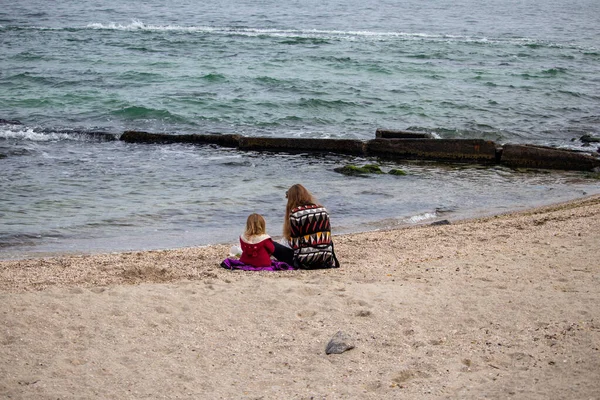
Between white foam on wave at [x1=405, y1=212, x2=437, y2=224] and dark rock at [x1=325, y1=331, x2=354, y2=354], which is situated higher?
dark rock at [x1=325, y1=331, x2=354, y2=354]

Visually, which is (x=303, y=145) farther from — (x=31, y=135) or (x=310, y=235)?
(x=310, y=235)

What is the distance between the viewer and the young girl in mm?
8555

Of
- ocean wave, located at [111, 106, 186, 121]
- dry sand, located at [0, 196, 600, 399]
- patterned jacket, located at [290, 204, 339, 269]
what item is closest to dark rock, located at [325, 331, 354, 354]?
dry sand, located at [0, 196, 600, 399]

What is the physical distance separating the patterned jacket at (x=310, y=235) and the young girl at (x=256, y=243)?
1.08 feet

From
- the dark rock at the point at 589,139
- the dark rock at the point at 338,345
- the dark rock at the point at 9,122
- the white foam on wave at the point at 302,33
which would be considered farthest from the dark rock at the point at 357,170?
the white foam on wave at the point at 302,33

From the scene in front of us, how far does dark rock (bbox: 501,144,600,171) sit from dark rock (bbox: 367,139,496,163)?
382 mm

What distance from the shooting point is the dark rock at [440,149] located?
54.3 feet

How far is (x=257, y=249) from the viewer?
337 inches

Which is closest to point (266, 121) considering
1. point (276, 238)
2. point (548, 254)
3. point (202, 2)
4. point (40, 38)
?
point (276, 238)

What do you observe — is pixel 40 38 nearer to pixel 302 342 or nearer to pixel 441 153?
pixel 441 153

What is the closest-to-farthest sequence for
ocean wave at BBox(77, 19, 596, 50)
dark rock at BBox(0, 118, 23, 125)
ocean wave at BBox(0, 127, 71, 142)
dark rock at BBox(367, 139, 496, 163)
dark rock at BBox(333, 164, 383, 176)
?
dark rock at BBox(333, 164, 383, 176) < dark rock at BBox(367, 139, 496, 163) < ocean wave at BBox(0, 127, 71, 142) < dark rock at BBox(0, 118, 23, 125) < ocean wave at BBox(77, 19, 596, 50)

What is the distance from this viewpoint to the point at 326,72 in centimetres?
2939

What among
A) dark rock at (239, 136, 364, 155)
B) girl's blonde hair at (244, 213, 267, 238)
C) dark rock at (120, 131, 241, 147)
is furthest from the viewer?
dark rock at (120, 131, 241, 147)

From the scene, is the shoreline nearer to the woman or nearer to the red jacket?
the red jacket
